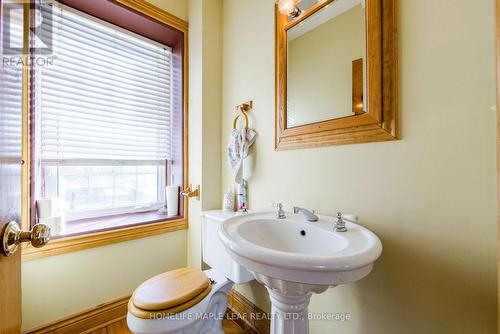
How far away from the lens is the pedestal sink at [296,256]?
54cm

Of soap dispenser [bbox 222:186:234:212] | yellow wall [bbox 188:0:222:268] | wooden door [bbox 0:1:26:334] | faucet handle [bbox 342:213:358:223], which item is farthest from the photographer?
yellow wall [bbox 188:0:222:268]

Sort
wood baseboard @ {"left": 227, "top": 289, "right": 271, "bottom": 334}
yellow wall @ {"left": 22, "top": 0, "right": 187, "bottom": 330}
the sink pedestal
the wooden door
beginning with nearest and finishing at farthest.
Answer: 1. the wooden door
2. the sink pedestal
3. yellow wall @ {"left": 22, "top": 0, "right": 187, "bottom": 330}
4. wood baseboard @ {"left": 227, "top": 289, "right": 271, "bottom": 334}

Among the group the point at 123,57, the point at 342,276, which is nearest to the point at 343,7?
the point at 342,276

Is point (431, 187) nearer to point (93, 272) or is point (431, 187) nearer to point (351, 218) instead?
point (351, 218)

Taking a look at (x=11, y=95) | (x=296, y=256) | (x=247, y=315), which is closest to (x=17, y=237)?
(x=11, y=95)

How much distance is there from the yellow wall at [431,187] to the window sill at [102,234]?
1136 mm

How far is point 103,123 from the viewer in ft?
4.86

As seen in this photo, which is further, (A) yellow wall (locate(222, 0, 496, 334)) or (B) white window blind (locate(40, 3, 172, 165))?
(B) white window blind (locate(40, 3, 172, 165))

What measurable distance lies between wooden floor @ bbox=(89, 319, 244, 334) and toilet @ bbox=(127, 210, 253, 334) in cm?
27

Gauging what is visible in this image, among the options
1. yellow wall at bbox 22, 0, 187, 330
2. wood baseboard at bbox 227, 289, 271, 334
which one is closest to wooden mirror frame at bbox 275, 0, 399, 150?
wood baseboard at bbox 227, 289, 271, 334

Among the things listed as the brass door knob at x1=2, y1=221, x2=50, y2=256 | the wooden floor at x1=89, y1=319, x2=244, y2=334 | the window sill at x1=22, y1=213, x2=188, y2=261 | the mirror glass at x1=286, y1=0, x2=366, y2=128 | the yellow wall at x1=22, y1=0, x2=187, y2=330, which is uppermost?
the mirror glass at x1=286, y1=0, x2=366, y2=128

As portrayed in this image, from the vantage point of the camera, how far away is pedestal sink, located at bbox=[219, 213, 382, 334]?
1.76 ft

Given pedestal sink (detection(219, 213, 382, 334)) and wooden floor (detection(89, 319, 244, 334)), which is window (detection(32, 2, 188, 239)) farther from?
pedestal sink (detection(219, 213, 382, 334))

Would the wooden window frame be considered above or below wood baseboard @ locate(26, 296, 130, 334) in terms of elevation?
above
